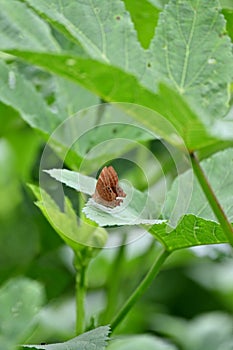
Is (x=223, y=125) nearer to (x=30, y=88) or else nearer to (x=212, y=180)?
(x=212, y=180)

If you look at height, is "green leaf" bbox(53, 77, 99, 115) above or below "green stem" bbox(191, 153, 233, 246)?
below

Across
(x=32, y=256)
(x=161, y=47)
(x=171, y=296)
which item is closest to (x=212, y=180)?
(x=161, y=47)

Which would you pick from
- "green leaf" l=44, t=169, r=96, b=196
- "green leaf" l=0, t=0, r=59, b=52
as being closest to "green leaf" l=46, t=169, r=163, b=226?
"green leaf" l=44, t=169, r=96, b=196

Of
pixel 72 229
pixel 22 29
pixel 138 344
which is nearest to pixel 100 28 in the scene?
pixel 22 29

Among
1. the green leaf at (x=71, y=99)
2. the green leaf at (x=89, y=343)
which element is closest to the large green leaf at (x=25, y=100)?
the green leaf at (x=71, y=99)

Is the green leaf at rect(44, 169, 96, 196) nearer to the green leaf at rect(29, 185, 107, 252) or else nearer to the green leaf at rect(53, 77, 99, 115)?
the green leaf at rect(29, 185, 107, 252)

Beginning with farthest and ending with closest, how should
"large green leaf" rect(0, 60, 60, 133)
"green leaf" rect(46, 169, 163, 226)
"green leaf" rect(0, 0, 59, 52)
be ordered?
"large green leaf" rect(0, 60, 60, 133) < "green leaf" rect(0, 0, 59, 52) < "green leaf" rect(46, 169, 163, 226)
